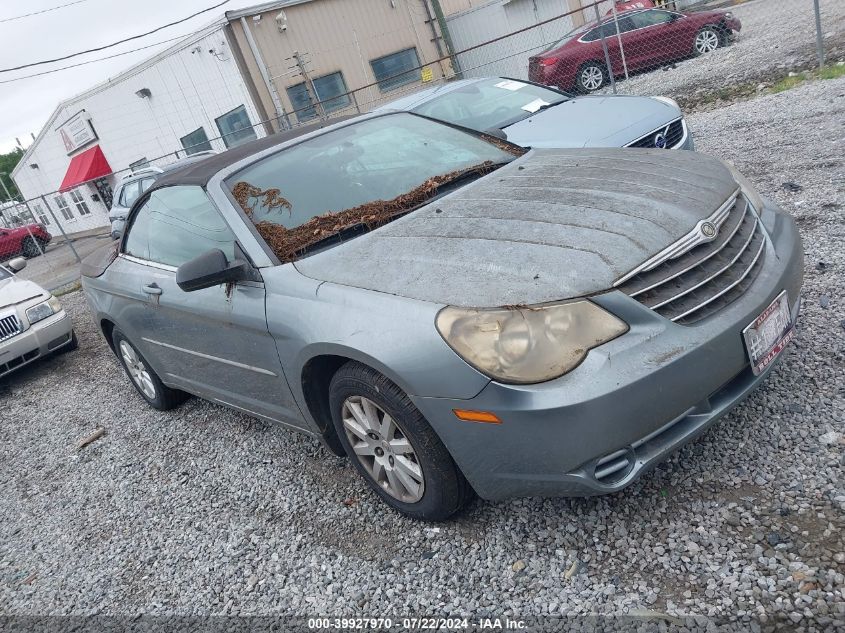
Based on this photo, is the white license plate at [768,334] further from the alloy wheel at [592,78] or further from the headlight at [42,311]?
the alloy wheel at [592,78]

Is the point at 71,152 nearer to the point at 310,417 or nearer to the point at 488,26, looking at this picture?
the point at 488,26

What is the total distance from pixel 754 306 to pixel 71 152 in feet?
109

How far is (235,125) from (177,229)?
17.4 meters

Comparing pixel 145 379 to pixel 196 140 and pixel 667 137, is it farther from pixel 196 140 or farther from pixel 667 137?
pixel 196 140

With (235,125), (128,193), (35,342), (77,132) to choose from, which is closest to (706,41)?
(128,193)

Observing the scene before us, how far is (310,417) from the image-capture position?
9.85 ft

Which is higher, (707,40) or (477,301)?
(477,301)

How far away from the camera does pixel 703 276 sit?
7.89ft

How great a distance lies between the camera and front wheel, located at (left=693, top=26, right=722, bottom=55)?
1369cm

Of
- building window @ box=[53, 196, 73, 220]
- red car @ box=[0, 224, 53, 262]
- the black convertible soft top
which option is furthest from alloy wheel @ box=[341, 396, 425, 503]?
building window @ box=[53, 196, 73, 220]

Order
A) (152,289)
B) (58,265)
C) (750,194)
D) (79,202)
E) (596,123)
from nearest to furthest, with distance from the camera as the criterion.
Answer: (750,194) → (152,289) → (596,123) → (58,265) → (79,202)

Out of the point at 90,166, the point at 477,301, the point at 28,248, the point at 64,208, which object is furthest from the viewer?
the point at 64,208

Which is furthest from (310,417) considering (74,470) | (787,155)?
(787,155)

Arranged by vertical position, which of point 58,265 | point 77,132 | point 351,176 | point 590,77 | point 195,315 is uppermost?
point 77,132
